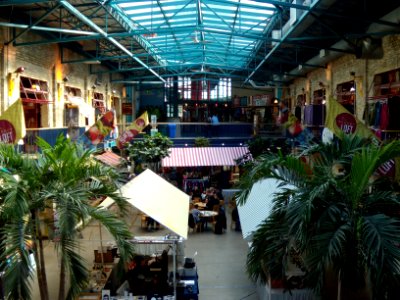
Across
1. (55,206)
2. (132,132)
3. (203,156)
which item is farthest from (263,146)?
(55,206)

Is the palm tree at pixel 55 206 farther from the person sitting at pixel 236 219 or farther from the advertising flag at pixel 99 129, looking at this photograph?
the person sitting at pixel 236 219

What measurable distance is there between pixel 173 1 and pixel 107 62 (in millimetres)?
13722

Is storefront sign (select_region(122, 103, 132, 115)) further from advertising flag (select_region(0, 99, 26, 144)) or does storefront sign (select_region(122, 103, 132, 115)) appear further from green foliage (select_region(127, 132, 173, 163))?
advertising flag (select_region(0, 99, 26, 144))

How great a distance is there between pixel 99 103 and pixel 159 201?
20455 mm

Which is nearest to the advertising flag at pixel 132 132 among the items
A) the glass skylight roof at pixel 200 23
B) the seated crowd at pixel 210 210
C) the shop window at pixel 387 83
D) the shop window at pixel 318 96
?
the glass skylight roof at pixel 200 23

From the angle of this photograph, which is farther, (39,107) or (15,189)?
(39,107)

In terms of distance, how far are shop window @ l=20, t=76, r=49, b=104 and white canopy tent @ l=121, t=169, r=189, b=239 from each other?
7.92m

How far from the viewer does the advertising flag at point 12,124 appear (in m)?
10.9

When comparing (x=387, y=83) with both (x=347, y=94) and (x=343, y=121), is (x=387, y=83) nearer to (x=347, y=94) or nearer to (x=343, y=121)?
(x=347, y=94)

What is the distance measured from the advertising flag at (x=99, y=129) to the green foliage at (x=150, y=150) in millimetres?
5596

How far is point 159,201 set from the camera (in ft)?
34.7

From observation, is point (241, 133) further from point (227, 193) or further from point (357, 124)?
point (357, 124)

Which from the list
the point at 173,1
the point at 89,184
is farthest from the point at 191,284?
the point at 173,1

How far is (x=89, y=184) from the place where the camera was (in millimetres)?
7918
